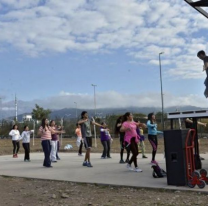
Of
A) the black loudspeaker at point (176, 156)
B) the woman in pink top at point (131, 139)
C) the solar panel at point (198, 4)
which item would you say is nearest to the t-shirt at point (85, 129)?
the woman in pink top at point (131, 139)

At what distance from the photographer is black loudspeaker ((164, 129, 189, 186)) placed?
7.76m

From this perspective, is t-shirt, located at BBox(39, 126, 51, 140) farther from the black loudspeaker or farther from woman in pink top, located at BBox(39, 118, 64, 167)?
the black loudspeaker

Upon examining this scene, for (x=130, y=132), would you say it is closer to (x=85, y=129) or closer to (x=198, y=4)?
(x=85, y=129)

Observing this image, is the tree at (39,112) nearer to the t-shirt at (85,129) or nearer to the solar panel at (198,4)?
the t-shirt at (85,129)

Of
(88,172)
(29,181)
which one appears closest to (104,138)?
(88,172)

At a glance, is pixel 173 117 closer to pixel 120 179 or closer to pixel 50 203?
pixel 120 179

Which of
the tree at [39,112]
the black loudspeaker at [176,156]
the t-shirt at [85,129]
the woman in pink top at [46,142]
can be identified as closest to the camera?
the black loudspeaker at [176,156]

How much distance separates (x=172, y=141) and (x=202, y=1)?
3.30m

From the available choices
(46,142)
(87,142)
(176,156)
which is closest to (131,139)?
(87,142)

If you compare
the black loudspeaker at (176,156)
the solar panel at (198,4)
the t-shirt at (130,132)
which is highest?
the solar panel at (198,4)

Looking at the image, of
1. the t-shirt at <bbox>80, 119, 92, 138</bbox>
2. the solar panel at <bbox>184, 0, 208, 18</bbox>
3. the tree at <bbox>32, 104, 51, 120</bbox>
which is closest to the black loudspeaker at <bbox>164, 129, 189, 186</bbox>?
the solar panel at <bbox>184, 0, 208, 18</bbox>

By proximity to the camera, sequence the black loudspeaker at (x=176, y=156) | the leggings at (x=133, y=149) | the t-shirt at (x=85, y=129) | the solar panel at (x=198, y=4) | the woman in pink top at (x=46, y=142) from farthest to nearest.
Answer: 1. the woman in pink top at (x=46, y=142)
2. the t-shirt at (x=85, y=129)
3. the leggings at (x=133, y=149)
4. the solar panel at (x=198, y=4)
5. the black loudspeaker at (x=176, y=156)

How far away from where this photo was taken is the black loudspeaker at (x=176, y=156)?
7.76 meters

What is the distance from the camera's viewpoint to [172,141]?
25.8 feet
